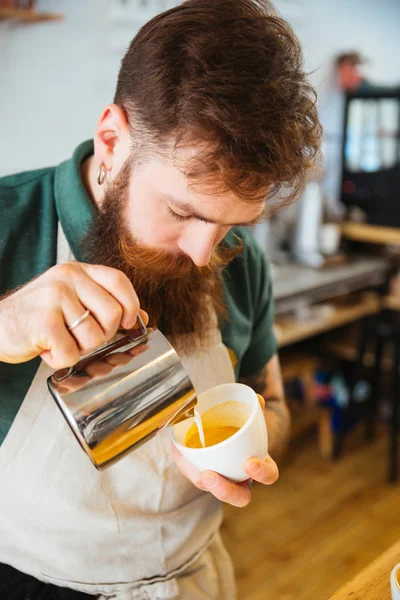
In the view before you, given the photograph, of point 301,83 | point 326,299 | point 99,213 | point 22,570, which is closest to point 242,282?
point 99,213

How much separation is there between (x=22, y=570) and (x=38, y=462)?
0.66 feet

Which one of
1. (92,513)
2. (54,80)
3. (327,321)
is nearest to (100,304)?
(92,513)

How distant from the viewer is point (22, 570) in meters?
1.04

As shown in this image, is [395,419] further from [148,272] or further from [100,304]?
[100,304]

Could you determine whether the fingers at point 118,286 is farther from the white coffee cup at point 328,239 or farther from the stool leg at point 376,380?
the white coffee cup at point 328,239

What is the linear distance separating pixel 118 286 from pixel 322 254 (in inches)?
111

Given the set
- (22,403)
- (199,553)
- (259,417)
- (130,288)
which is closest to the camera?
(130,288)

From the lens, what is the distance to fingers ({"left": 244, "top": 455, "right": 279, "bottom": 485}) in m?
0.85

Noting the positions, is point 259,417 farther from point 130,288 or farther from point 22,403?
point 22,403

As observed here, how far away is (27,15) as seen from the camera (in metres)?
2.07

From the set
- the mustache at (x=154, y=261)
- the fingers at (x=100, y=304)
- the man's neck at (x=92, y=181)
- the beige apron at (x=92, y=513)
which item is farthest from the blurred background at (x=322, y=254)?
the fingers at (x=100, y=304)

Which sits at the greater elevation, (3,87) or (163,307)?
(3,87)

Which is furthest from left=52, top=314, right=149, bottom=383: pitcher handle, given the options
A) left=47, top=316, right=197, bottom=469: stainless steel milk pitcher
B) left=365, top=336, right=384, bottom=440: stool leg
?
left=365, top=336, right=384, bottom=440: stool leg

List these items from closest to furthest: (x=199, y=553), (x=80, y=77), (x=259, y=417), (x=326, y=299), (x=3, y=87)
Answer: (x=259, y=417), (x=199, y=553), (x=3, y=87), (x=80, y=77), (x=326, y=299)
